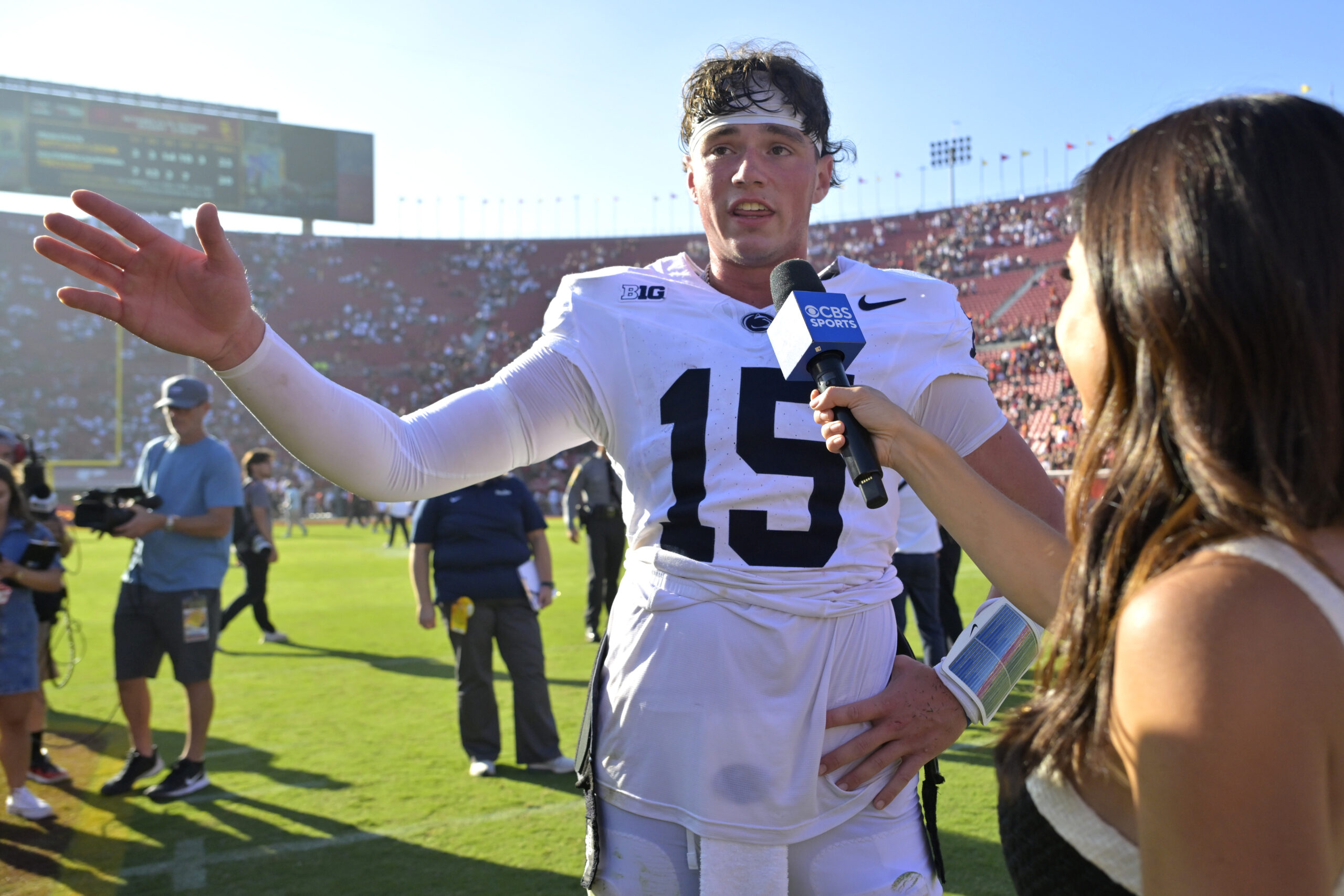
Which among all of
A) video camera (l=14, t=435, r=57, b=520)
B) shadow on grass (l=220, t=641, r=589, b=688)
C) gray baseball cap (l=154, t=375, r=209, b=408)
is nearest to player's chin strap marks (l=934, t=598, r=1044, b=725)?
gray baseball cap (l=154, t=375, r=209, b=408)

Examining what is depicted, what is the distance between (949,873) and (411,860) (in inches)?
92.6

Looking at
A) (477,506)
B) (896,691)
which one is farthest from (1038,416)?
(896,691)

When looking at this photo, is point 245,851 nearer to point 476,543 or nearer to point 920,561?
point 476,543

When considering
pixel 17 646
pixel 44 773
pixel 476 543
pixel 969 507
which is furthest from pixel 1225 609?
→ pixel 44 773

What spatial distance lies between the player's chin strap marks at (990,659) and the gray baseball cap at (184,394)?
15.9 feet

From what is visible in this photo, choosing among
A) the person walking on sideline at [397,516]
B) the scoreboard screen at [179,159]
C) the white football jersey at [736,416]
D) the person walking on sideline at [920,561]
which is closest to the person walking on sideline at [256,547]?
the person walking on sideline at [920,561]

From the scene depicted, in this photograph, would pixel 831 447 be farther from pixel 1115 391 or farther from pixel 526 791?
pixel 526 791

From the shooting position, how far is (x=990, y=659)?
1.94 metres

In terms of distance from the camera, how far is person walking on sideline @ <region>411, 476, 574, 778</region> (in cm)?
569

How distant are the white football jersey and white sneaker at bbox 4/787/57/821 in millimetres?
4470

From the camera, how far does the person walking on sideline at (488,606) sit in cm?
569

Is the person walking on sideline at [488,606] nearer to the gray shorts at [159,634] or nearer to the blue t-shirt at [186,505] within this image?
the blue t-shirt at [186,505]

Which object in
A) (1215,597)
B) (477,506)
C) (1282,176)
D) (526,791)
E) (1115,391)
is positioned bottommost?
(526,791)

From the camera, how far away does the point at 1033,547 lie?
156 cm
